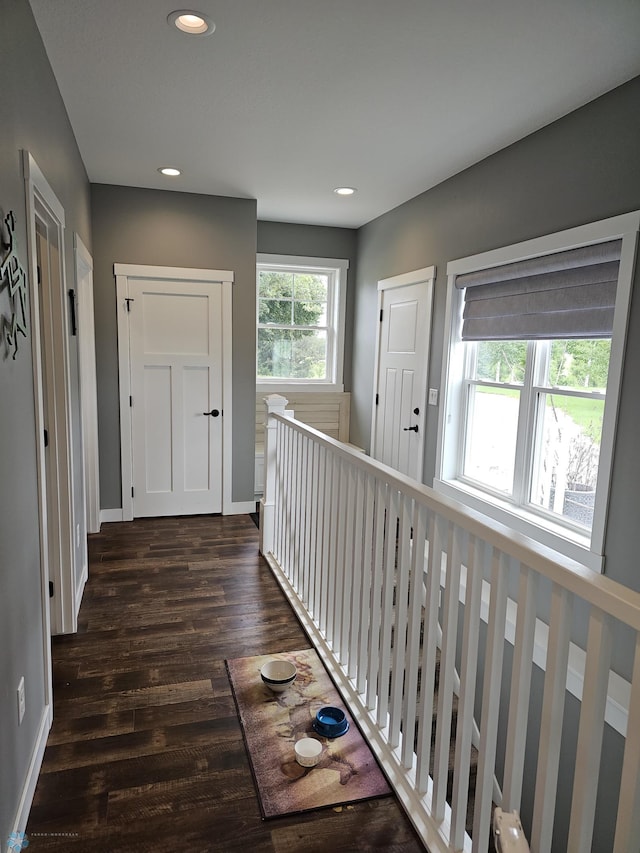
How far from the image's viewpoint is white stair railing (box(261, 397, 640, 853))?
1.02 m

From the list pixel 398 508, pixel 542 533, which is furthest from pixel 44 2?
pixel 542 533

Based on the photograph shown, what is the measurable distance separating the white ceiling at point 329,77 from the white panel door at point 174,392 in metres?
1.07

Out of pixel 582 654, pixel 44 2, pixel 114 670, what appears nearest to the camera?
pixel 44 2

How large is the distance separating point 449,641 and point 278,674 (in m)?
1.09

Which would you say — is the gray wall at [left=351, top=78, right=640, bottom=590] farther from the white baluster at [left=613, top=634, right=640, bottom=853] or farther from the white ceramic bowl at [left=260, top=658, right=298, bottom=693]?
the white baluster at [left=613, top=634, right=640, bottom=853]

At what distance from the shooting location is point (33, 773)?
1.78 meters

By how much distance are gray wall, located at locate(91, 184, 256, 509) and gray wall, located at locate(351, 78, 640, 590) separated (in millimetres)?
1287

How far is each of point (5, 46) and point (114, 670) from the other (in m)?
2.36

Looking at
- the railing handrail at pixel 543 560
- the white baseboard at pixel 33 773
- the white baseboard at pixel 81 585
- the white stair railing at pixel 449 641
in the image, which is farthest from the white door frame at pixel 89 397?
the railing handrail at pixel 543 560

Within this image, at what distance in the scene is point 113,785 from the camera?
1819 mm

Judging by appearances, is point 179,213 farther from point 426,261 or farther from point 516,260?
point 516,260

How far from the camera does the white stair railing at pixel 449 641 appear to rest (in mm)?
1020

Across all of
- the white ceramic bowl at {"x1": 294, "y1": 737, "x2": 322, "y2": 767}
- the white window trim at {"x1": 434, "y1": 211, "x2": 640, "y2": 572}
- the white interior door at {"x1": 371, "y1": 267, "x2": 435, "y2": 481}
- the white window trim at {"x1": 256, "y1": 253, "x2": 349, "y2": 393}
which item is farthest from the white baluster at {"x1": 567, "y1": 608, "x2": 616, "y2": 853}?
the white window trim at {"x1": 256, "y1": 253, "x2": 349, "y2": 393}

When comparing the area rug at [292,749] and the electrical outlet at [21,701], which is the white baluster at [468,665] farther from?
the electrical outlet at [21,701]
